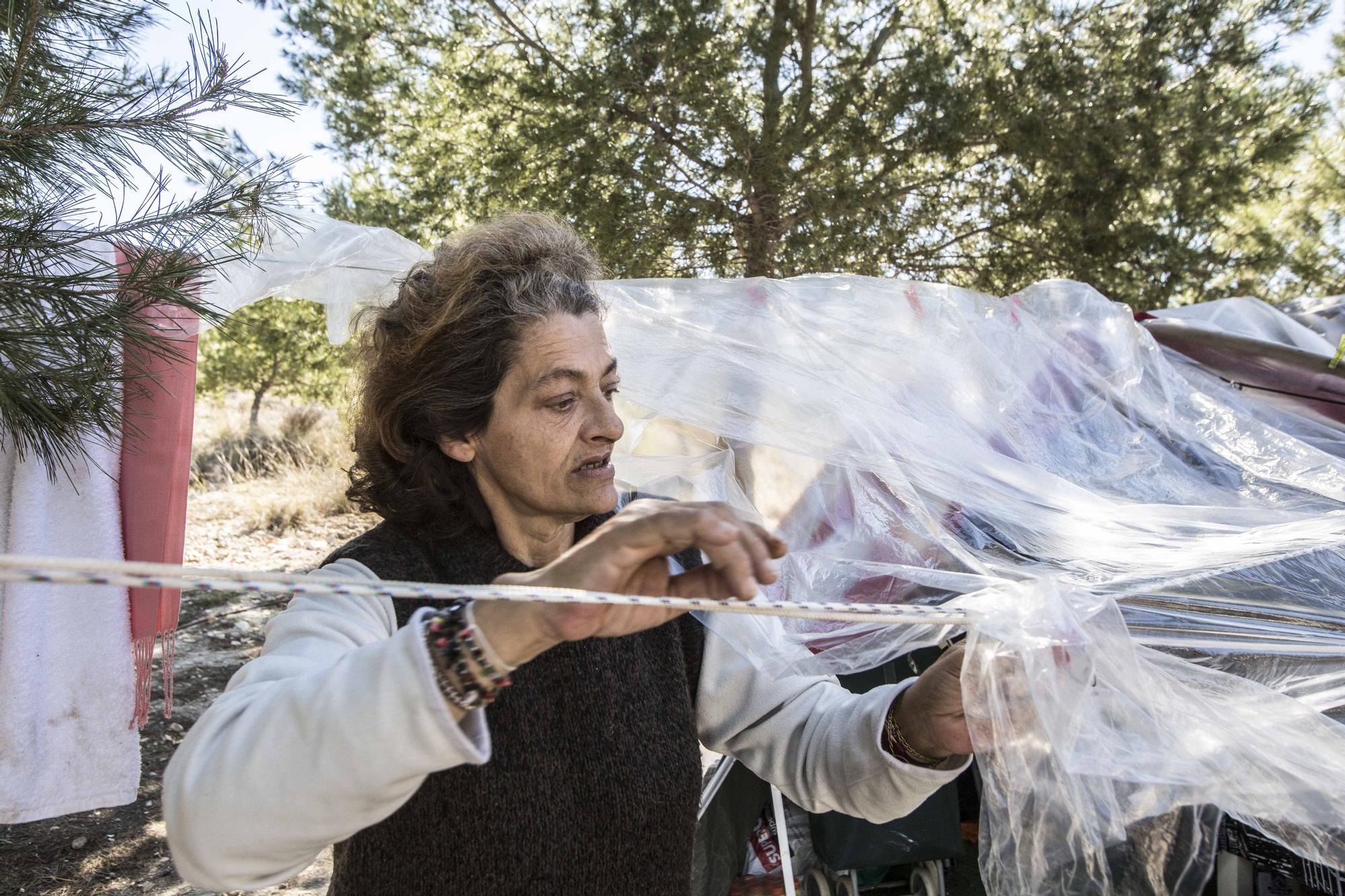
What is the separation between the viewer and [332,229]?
8.25ft

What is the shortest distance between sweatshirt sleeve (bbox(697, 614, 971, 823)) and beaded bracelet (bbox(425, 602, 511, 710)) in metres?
0.67

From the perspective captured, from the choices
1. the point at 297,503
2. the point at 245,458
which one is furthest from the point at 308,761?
the point at 245,458

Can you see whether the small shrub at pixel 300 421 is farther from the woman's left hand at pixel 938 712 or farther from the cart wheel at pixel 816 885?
the woman's left hand at pixel 938 712

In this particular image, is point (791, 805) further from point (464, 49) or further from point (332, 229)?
point (464, 49)

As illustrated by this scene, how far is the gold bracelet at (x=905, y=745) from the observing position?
4.46 feet

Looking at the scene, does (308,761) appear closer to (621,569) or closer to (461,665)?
(461,665)

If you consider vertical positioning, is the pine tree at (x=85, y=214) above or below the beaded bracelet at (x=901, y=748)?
above

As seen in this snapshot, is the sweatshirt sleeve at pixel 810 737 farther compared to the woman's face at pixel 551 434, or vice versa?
the woman's face at pixel 551 434

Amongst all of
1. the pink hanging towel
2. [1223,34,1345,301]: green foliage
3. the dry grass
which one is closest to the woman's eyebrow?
the pink hanging towel

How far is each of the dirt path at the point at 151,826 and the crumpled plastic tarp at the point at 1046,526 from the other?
5.97 ft

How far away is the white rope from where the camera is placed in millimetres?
757

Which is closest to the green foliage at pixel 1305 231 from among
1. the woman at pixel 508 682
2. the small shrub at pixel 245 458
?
the woman at pixel 508 682

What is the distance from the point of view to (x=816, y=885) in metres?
2.90

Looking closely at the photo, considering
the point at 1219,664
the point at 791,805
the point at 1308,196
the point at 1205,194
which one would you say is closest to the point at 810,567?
the point at 1219,664
